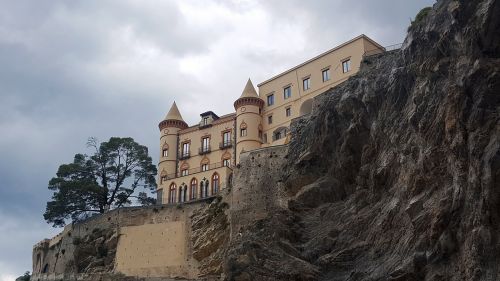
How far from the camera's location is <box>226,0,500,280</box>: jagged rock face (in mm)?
27797

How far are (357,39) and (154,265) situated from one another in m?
25.5

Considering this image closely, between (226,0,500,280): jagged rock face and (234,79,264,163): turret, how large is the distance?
1429 centimetres

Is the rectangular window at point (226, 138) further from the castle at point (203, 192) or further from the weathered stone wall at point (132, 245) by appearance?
the weathered stone wall at point (132, 245)

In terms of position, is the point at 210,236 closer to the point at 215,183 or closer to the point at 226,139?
the point at 215,183

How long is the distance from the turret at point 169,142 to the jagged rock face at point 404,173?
21787mm

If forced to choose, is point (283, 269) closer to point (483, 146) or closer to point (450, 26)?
point (483, 146)

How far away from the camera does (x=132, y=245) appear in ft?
175

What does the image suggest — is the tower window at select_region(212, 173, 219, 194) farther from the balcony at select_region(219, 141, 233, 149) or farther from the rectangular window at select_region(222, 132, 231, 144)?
the rectangular window at select_region(222, 132, 231, 144)

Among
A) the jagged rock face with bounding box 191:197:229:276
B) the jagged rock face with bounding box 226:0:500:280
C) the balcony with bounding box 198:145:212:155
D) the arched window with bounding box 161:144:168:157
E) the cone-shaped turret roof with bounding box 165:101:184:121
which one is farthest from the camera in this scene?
the cone-shaped turret roof with bounding box 165:101:184:121

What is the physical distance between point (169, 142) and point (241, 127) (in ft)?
31.4

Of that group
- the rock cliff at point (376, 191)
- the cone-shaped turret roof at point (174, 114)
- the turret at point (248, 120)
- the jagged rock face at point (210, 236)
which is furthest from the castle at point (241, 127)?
the jagged rock face at point (210, 236)

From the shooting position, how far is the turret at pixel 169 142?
6500 centimetres

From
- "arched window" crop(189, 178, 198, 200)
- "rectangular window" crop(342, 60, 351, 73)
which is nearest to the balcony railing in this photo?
"arched window" crop(189, 178, 198, 200)

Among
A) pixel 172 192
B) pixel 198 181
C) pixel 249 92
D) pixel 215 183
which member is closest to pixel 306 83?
pixel 249 92
